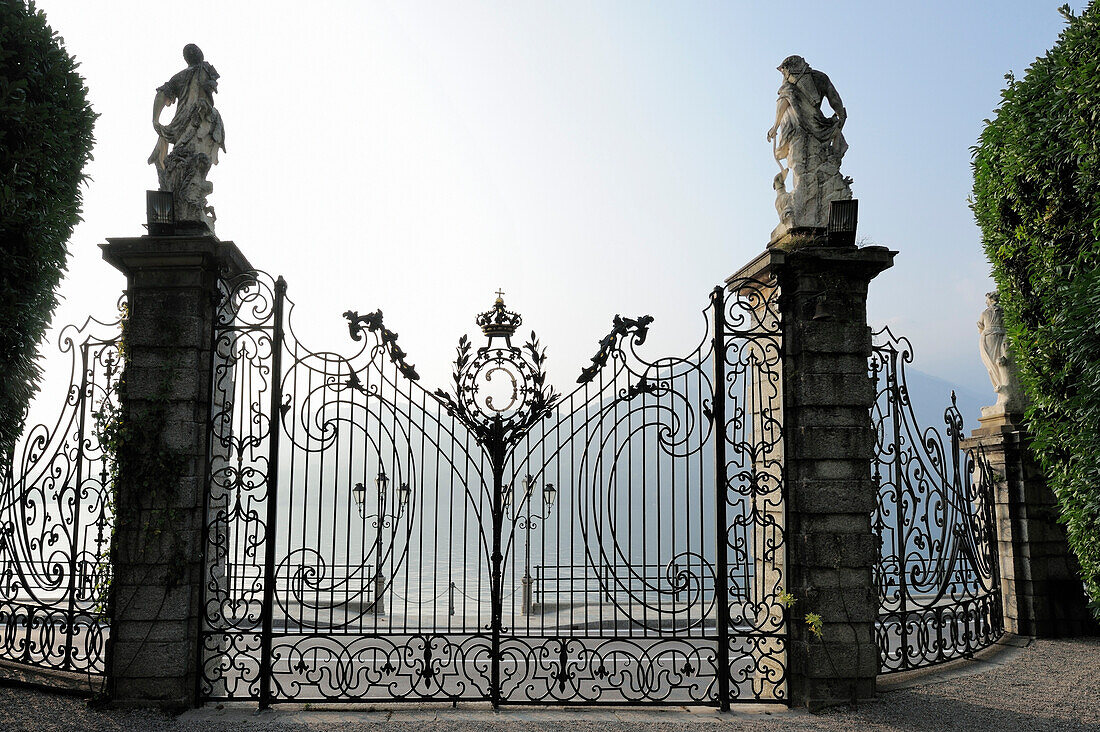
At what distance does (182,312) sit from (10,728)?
373 centimetres

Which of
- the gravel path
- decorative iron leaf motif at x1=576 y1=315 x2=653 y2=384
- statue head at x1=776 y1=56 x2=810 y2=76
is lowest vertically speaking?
the gravel path

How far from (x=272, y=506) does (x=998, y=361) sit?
404 inches

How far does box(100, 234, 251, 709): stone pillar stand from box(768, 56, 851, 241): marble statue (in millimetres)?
5779

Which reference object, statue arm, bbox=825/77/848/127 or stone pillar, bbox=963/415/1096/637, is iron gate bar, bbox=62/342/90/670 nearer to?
statue arm, bbox=825/77/848/127

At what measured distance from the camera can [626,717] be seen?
6.67 m

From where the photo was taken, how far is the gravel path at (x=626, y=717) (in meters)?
6.28

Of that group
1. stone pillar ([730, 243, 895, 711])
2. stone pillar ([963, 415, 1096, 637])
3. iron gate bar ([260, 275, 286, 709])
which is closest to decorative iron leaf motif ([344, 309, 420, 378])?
iron gate bar ([260, 275, 286, 709])

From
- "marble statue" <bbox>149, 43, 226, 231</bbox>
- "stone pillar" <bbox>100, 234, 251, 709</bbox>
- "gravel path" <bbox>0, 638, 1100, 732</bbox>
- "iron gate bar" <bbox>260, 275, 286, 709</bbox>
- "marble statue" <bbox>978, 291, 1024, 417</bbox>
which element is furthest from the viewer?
Result: "marble statue" <bbox>978, 291, 1024, 417</bbox>

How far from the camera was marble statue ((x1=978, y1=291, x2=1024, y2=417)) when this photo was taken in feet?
35.3

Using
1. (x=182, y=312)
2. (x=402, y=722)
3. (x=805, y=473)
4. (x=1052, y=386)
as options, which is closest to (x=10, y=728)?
(x=402, y=722)

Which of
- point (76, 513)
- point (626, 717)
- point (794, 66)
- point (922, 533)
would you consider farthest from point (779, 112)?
point (76, 513)

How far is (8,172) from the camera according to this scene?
6.62 m

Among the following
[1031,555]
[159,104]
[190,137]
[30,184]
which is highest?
[159,104]

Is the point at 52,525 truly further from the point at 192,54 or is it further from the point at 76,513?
the point at 192,54
